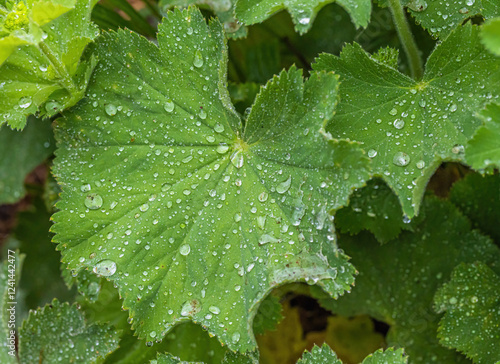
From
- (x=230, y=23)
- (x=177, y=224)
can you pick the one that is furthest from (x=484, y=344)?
(x=230, y=23)

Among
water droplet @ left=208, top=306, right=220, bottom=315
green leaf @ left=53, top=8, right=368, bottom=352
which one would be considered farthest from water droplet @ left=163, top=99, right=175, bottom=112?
water droplet @ left=208, top=306, right=220, bottom=315

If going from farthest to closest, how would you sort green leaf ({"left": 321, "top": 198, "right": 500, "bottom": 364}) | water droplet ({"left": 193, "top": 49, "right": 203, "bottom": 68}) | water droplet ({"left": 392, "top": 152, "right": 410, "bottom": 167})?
green leaf ({"left": 321, "top": 198, "right": 500, "bottom": 364}) → water droplet ({"left": 193, "top": 49, "right": 203, "bottom": 68}) → water droplet ({"left": 392, "top": 152, "right": 410, "bottom": 167})

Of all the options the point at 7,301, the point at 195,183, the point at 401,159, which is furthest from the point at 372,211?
the point at 7,301

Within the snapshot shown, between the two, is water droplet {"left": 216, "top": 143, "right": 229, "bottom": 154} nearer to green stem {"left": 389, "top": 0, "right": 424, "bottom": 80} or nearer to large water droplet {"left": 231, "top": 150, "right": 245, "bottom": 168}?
large water droplet {"left": 231, "top": 150, "right": 245, "bottom": 168}

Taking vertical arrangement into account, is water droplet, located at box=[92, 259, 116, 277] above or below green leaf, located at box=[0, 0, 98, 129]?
below

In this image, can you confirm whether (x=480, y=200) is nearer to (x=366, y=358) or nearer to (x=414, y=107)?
(x=414, y=107)

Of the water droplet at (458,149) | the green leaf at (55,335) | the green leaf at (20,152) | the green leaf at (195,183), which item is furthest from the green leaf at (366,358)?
the green leaf at (20,152)

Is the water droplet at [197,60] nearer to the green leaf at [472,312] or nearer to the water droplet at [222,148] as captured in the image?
the water droplet at [222,148]

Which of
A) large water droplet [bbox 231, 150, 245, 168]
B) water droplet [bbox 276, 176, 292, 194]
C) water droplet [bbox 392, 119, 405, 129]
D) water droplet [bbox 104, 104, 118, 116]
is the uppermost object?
water droplet [bbox 104, 104, 118, 116]

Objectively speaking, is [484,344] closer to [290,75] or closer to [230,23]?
[290,75]
